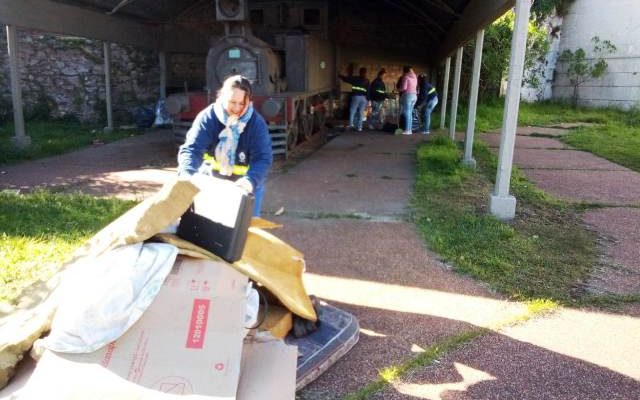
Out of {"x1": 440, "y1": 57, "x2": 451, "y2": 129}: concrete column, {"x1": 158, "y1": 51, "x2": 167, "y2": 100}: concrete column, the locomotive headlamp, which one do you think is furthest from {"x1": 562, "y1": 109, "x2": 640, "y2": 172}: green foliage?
{"x1": 158, "y1": 51, "x2": 167, "y2": 100}: concrete column

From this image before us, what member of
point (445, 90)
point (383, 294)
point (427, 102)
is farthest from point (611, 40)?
point (383, 294)

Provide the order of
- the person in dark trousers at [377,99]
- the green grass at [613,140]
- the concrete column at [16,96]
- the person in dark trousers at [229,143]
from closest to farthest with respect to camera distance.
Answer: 1. the person in dark trousers at [229,143]
2. the concrete column at [16,96]
3. the green grass at [613,140]
4. the person in dark trousers at [377,99]

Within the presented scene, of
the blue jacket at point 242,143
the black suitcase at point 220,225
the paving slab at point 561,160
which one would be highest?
the blue jacket at point 242,143

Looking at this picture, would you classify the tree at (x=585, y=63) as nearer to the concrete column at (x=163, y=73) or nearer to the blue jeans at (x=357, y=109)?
the blue jeans at (x=357, y=109)

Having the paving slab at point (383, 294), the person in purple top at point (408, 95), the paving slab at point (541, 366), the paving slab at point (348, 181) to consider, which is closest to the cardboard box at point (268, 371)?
the paving slab at point (383, 294)

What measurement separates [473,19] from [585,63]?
12267mm

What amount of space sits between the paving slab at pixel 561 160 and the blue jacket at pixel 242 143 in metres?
7.29

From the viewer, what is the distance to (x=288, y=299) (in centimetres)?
309

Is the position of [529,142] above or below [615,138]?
below

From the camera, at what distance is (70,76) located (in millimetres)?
14438

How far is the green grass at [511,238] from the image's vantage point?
175 inches

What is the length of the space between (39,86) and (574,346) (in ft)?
48.3

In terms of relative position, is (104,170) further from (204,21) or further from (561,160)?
(561,160)

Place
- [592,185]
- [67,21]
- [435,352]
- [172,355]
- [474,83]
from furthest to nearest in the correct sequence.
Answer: [67,21]
[474,83]
[592,185]
[435,352]
[172,355]
